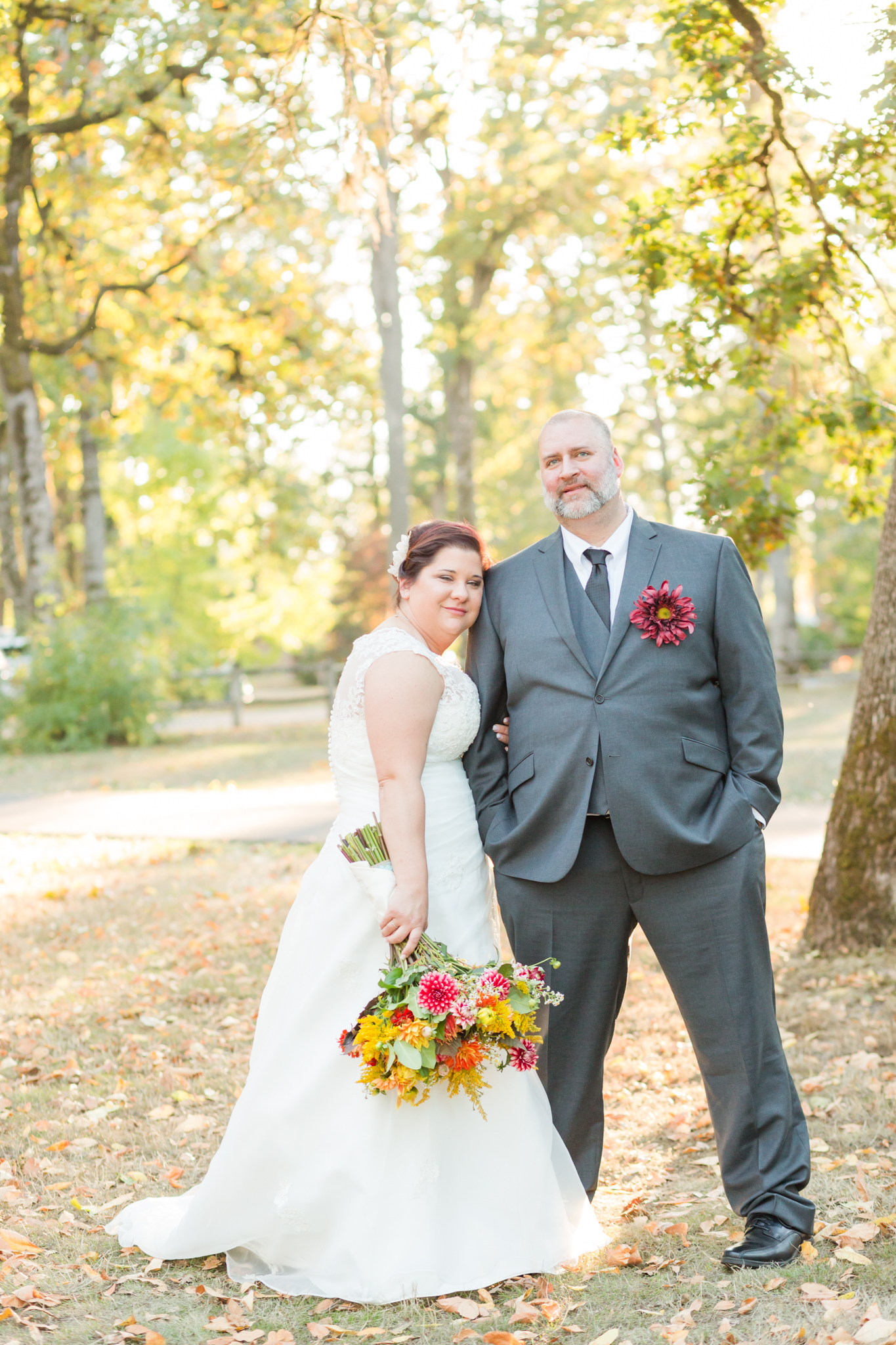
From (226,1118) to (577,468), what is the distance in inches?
116

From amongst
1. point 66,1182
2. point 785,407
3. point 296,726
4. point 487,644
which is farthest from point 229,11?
point 296,726

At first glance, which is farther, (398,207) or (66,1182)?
(398,207)

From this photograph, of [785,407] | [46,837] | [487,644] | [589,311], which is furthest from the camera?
[589,311]

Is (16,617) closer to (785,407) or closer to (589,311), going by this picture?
(589,311)

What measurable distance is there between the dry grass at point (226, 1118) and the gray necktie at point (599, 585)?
188cm

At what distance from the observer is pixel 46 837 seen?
1032cm

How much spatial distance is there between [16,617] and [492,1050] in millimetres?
16181

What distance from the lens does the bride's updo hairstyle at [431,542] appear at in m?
3.74

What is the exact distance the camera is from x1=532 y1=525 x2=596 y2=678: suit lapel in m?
3.56

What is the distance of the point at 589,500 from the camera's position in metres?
3.62

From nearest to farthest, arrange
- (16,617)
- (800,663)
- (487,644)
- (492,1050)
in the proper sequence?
(492,1050) → (487,644) → (16,617) → (800,663)

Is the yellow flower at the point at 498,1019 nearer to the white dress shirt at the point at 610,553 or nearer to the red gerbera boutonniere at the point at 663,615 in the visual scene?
the red gerbera boutonniere at the point at 663,615

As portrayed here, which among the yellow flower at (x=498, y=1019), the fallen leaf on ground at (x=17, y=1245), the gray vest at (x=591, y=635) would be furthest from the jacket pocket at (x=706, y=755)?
the fallen leaf on ground at (x=17, y=1245)

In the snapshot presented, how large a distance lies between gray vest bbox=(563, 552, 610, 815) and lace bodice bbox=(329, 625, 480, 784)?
1.25 feet
